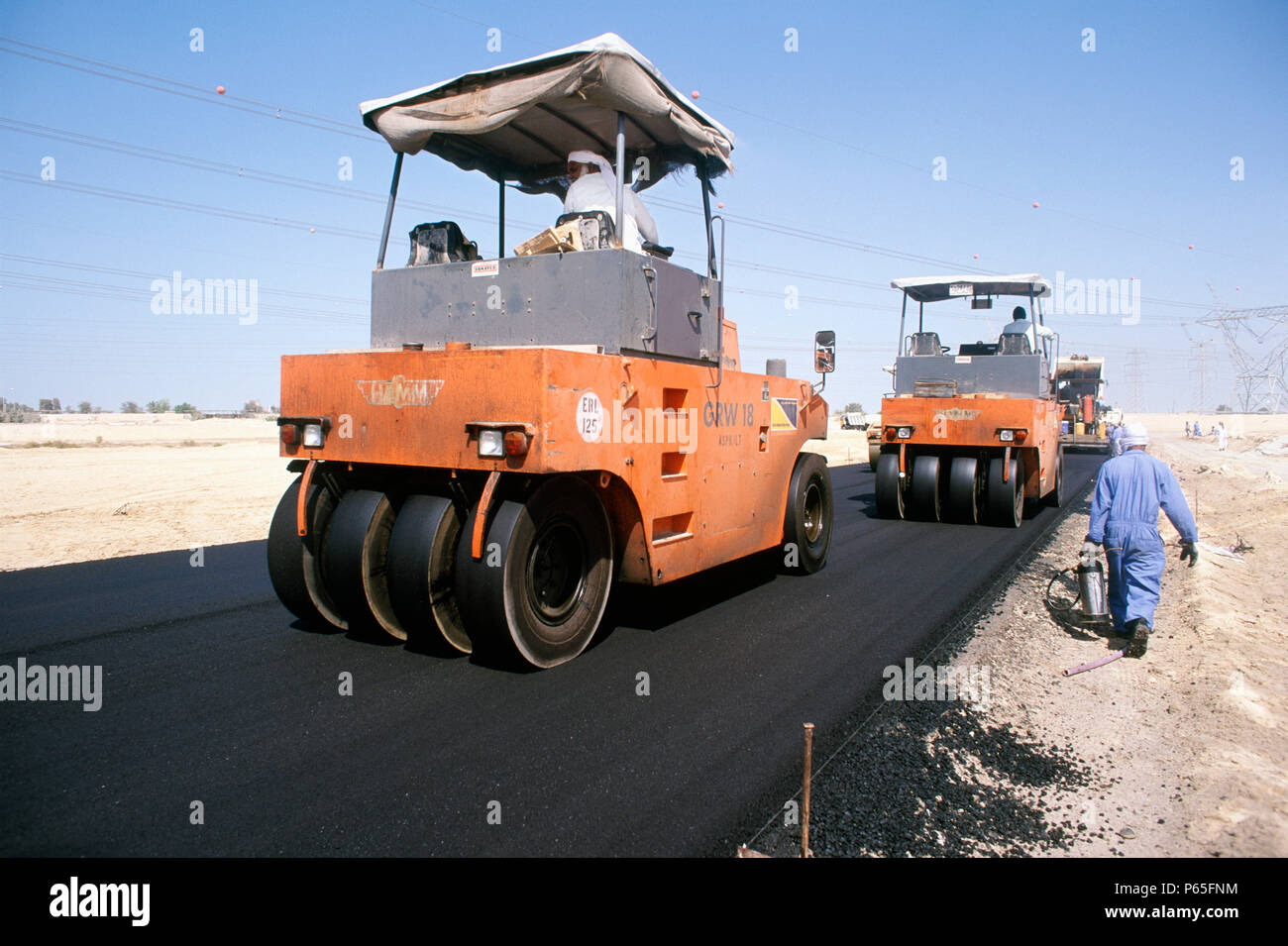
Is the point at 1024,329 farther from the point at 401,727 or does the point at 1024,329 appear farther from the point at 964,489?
the point at 401,727

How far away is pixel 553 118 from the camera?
5664 millimetres

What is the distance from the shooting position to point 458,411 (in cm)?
434

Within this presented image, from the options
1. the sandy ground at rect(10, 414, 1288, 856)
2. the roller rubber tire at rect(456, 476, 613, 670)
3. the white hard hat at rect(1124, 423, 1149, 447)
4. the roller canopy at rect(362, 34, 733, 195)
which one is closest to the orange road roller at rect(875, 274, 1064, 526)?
the sandy ground at rect(10, 414, 1288, 856)

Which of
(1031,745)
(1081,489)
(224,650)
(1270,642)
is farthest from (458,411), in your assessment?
(1081,489)

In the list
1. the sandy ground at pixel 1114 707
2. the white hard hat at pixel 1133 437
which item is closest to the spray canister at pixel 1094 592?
the sandy ground at pixel 1114 707

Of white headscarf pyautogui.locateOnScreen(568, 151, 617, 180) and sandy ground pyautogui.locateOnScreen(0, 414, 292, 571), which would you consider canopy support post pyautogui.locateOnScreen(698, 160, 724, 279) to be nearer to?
→ white headscarf pyautogui.locateOnScreen(568, 151, 617, 180)

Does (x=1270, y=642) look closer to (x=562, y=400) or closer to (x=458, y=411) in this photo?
(x=562, y=400)

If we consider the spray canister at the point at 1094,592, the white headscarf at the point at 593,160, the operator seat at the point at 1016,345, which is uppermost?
the white headscarf at the point at 593,160

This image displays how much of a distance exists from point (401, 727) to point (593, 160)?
3.96m

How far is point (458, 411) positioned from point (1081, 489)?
15.5 m

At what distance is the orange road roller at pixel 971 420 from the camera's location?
410 inches

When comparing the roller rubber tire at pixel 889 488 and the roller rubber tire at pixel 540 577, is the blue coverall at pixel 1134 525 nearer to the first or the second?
the roller rubber tire at pixel 540 577

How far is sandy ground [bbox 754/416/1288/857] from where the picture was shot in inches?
116

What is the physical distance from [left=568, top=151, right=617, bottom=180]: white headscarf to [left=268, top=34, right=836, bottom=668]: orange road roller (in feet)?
0.48
